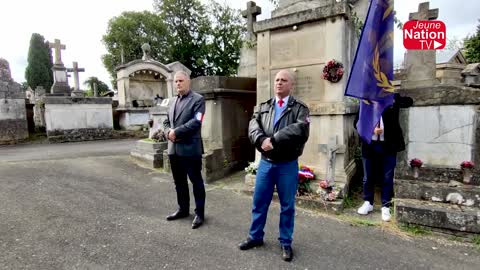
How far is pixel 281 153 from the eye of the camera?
2.58 metres

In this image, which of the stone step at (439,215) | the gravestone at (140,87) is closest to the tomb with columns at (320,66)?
the stone step at (439,215)

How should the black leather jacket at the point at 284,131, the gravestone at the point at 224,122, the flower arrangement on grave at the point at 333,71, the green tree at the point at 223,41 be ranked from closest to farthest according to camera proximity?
the black leather jacket at the point at 284,131 < the flower arrangement on grave at the point at 333,71 < the gravestone at the point at 224,122 < the green tree at the point at 223,41

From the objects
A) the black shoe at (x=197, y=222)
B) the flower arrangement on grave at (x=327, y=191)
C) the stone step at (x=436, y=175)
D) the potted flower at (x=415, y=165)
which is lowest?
the black shoe at (x=197, y=222)

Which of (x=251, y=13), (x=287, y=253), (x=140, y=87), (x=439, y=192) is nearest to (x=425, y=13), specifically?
(x=251, y=13)

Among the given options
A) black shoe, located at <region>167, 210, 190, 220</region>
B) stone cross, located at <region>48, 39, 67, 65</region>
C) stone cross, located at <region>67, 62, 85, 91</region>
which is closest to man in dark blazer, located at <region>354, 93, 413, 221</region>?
black shoe, located at <region>167, 210, 190, 220</region>

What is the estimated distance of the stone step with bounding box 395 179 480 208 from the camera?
3123 millimetres

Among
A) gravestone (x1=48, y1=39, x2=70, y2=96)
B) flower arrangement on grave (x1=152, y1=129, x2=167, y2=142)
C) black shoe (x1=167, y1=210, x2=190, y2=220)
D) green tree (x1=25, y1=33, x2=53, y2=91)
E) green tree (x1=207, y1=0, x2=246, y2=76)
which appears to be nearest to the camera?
black shoe (x1=167, y1=210, x2=190, y2=220)

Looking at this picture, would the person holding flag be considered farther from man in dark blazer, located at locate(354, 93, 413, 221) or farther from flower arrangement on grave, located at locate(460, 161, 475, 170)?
flower arrangement on grave, located at locate(460, 161, 475, 170)

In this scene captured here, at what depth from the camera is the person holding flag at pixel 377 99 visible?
306 centimetres

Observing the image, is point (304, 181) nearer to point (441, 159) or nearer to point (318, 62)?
point (441, 159)

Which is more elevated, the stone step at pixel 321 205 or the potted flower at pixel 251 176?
the potted flower at pixel 251 176

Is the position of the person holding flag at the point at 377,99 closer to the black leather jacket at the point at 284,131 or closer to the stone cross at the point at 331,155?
the stone cross at the point at 331,155

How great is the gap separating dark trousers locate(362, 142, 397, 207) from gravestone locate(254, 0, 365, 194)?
472 millimetres

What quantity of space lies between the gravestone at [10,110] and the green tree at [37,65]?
79.0 feet
